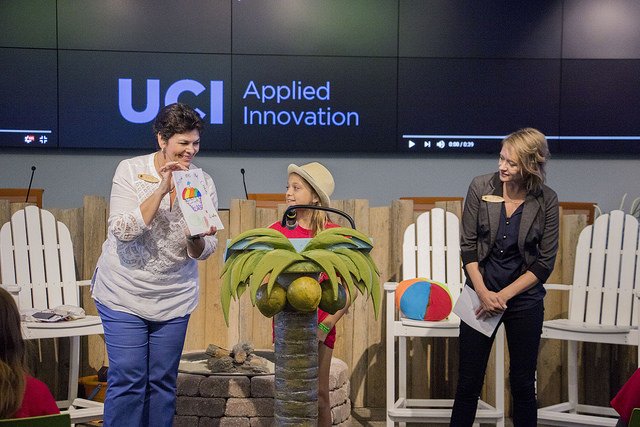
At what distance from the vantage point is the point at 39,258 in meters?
5.29

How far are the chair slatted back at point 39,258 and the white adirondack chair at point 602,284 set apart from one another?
9.60 feet

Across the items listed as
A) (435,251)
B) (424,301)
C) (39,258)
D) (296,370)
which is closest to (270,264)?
(296,370)

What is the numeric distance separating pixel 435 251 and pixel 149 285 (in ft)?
8.08

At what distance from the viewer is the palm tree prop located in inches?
79.0

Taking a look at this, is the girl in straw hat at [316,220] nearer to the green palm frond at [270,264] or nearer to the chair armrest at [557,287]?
the green palm frond at [270,264]

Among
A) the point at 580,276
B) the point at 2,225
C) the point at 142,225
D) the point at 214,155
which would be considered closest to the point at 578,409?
the point at 580,276

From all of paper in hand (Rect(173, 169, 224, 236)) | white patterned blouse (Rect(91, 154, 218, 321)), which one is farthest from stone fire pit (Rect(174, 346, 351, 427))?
Answer: paper in hand (Rect(173, 169, 224, 236))

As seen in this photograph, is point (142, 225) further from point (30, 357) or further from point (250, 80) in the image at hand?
point (250, 80)

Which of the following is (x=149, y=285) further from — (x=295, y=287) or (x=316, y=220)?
(x=295, y=287)

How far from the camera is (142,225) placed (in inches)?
129

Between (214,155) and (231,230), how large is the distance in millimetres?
3282

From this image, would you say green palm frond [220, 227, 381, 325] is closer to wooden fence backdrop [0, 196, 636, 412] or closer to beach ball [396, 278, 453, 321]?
beach ball [396, 278, 453, 321]

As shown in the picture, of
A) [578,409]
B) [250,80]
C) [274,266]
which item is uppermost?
[250,80]

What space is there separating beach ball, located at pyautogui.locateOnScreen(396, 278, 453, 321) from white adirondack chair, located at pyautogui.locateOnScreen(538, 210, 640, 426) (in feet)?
2.17
